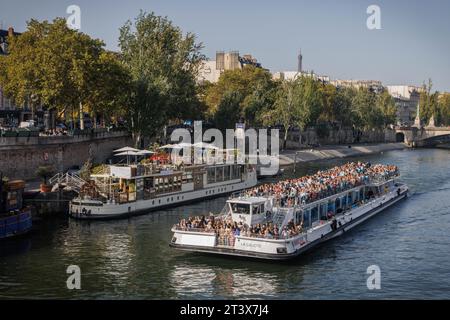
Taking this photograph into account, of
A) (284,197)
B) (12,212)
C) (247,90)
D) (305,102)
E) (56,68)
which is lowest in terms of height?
(12,212)

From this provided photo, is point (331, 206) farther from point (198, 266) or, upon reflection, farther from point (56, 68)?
point (56, 68)

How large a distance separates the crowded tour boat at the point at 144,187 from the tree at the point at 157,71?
17243mm

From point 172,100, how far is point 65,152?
74.1 ft

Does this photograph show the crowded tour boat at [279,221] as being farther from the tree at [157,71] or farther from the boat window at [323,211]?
the tree at [157,71]

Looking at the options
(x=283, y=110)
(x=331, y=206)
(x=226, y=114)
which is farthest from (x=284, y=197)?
(x=283, y=110)

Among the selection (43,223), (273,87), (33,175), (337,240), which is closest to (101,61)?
(33,175)

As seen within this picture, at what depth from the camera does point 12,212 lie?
4991cm

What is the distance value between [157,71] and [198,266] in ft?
182

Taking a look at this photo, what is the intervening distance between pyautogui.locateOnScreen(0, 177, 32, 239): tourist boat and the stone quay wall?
574 inches

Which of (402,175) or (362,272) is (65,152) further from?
(402,175)

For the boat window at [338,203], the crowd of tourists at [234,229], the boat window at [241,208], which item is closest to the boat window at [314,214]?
the boat window at [338,203]

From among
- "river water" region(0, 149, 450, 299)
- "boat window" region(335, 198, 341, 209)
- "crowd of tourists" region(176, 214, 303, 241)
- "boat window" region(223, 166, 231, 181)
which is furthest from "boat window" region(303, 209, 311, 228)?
"boat window" region(223, 166, 231, 181)

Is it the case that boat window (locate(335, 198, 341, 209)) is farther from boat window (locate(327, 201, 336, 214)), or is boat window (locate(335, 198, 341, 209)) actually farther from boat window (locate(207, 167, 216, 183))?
boat window (locate(207, 167, 216, 183))
